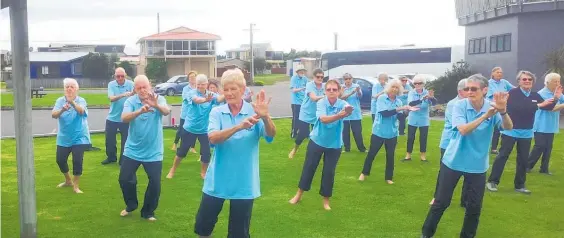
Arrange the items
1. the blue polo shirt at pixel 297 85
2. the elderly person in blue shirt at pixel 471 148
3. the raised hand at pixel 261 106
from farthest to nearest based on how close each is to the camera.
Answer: the blue polo shirt at pixel 297 85 < the elderly person in blue shirt at pixel 471 148 < the raised hand at pixel 261 106

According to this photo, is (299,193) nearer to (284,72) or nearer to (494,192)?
(494,192)

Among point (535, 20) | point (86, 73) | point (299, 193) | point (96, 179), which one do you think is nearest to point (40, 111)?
point (96, 179)

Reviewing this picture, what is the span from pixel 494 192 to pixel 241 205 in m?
5.35

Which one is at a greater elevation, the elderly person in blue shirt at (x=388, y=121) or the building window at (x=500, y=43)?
the building window at (x=500, y=43)

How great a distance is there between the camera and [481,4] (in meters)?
27.0

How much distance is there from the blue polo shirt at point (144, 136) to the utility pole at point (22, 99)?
51.1 inches

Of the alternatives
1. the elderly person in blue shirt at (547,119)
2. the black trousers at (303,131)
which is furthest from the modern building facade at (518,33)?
the black trousers at (303,131)

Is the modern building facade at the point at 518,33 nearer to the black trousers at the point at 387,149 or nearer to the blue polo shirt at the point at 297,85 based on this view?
the blue polo shirt at the point at 297,85

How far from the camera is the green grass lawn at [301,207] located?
654cm

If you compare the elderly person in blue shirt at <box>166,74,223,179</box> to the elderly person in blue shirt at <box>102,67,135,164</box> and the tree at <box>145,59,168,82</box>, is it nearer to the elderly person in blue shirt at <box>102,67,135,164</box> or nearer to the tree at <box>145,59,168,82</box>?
the elderly person in blue shirt at <box>102,67,135,164</box>

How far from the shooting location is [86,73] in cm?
5319

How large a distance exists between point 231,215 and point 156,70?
168 ft

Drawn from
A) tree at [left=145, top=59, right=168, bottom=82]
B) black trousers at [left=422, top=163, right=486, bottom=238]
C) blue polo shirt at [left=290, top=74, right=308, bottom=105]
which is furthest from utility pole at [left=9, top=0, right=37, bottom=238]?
tree at [left=145, top=59, right=168, bottom=82]

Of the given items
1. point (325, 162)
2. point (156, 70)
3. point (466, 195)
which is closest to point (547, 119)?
point (466, 195)
